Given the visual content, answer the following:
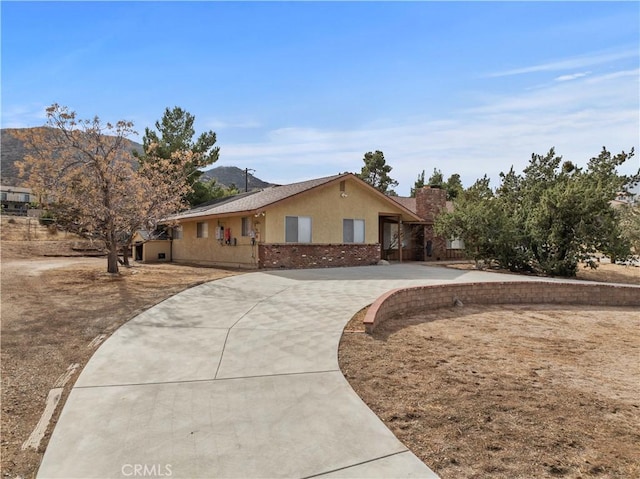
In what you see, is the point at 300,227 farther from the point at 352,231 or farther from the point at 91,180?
the point at 91,180

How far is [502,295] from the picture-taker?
11039 millimetres

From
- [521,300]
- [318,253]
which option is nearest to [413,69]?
[521,300]

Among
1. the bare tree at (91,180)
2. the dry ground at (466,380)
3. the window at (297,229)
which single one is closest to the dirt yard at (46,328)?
the dry ground at (466,380)

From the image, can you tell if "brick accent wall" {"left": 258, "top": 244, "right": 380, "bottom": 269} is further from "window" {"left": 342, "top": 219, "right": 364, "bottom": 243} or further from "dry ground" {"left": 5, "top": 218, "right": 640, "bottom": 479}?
"dry ground" {"left": 5, "top": 218, "right": 640, "bottom": 479}

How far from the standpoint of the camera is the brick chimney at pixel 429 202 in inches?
943

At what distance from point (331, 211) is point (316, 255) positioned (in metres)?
2.18

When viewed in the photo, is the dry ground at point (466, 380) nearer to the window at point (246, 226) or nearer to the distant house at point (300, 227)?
the distant house at point (300, 227)

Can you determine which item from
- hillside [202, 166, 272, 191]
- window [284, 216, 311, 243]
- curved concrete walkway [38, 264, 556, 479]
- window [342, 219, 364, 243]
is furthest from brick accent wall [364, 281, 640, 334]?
hillside [202, 166, 272, 191]

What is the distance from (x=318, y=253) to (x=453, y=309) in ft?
29.4

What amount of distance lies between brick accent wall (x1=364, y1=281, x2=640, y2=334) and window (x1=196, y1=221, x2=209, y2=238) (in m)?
14.2

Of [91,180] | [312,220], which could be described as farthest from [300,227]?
[91,180]

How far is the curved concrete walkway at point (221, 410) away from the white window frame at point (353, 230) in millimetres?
11706

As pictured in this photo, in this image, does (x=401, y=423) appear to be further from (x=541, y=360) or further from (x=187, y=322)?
(x=187, y=322)

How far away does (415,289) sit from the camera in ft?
30.2
